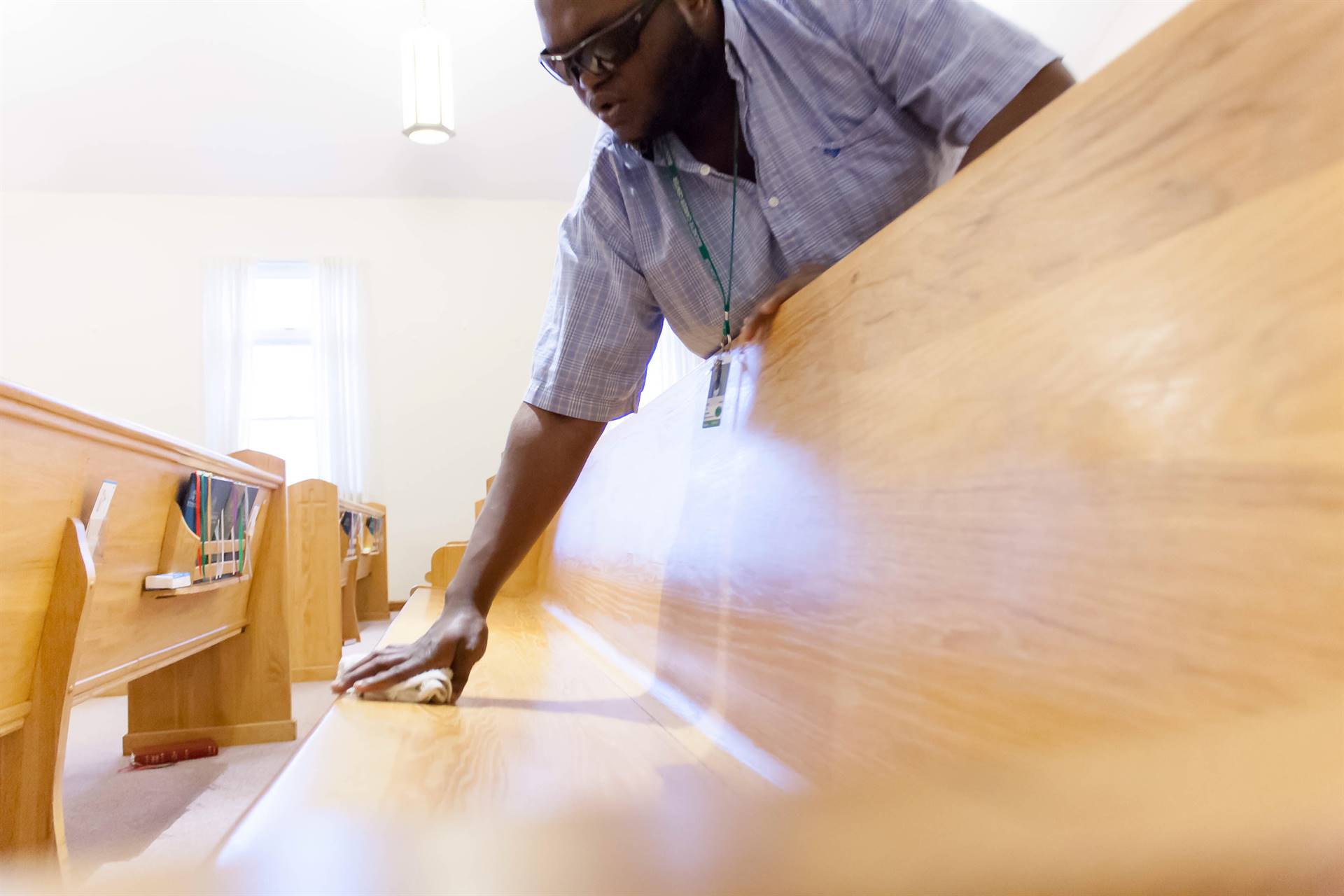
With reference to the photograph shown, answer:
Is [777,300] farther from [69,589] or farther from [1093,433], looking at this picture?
[69,589]

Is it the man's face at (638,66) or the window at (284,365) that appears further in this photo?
the window at (284,365)

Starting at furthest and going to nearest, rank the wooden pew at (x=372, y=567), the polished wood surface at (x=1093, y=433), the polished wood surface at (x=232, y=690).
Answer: the wooden pew at (x=372, y=567) → the polished wood surface at (x=232, y=690) → the polished wood surface at (x=1093, y=433)

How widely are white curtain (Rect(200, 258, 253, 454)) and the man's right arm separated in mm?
6140

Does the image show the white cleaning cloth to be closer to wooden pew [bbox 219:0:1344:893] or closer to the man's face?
wooden pew [bbox 219:0:1344:893]

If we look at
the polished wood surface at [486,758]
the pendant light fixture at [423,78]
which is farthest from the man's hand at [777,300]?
the pendant light fixture at [423,78]

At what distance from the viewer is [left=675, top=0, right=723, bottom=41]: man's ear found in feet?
3.71

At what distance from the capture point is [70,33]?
521 cm

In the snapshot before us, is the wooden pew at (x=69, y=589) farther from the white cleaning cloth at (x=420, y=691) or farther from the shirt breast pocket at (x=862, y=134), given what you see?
the shirt breast pocket at (x=862, y=134)

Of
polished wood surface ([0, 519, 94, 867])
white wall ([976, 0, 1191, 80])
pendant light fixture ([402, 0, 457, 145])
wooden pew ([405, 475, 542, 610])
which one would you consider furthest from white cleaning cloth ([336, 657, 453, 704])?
white wall ([976, 0, 1191, 80])

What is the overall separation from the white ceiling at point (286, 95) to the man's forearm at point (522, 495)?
4.62 m

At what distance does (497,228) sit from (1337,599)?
7.62 meters

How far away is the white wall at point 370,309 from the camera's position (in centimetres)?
695

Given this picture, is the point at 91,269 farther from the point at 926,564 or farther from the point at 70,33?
the point at 926,564

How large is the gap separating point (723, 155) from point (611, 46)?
0.68 ft
